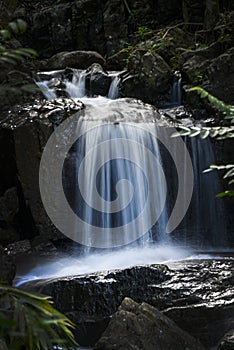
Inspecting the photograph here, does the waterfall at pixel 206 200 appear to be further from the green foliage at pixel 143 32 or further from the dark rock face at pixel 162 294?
the green foliage at pixel 143 32

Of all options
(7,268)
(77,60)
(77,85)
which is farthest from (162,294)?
(77,60)

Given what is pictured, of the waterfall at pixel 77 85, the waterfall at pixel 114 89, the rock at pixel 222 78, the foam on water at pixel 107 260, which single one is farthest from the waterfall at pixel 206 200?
the waterfall at pixel 77 85

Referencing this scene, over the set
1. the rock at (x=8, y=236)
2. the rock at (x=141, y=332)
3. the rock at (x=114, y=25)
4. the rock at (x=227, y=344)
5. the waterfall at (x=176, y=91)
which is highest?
the rock at (x=114, y=25)

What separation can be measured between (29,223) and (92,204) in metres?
1.03

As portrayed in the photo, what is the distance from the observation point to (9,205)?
22.9 ft

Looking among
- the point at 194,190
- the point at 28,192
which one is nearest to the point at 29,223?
the point at 28,192

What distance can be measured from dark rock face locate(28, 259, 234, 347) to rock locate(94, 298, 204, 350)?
17.5 inches

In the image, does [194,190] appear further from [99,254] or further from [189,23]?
[189,23]

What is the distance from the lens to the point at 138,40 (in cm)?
1243

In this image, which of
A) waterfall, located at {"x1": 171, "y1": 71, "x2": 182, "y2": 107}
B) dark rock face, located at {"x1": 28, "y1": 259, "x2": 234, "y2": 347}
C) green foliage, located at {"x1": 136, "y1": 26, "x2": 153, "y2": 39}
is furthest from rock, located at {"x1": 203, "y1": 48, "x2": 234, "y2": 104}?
dark rock face, located at {"x1": 28, "y1": 259, "x2": 234, "y2": 347}

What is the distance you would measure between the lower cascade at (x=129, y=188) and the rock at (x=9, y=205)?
1.73 feet

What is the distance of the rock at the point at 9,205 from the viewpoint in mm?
6953

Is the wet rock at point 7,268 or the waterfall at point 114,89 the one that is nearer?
the wet rock at point 7,268

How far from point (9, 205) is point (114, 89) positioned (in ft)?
12.0
